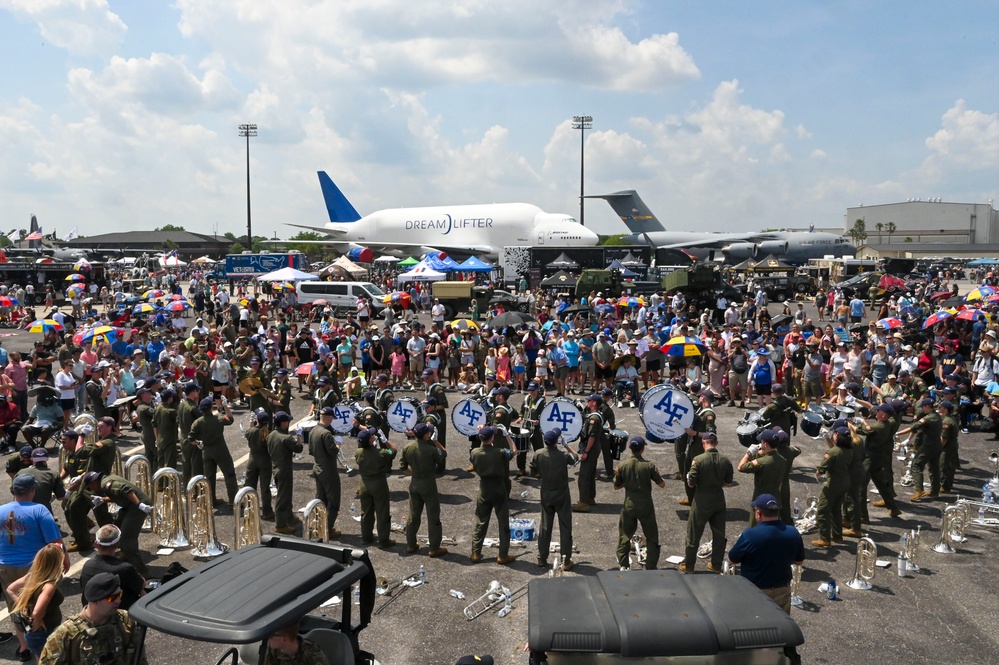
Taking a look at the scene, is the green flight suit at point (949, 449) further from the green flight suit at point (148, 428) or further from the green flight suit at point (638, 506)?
the green flight suit at point (148, 428)

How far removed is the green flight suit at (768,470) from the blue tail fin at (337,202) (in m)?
63.4

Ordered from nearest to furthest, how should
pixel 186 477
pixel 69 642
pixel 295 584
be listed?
pixel 295 584 → pixel 69 642 → pixel 186 477

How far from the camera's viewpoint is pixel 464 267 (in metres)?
39.1

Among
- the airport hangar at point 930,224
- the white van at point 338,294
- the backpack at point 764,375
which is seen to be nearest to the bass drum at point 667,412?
the backpack at point 764,375

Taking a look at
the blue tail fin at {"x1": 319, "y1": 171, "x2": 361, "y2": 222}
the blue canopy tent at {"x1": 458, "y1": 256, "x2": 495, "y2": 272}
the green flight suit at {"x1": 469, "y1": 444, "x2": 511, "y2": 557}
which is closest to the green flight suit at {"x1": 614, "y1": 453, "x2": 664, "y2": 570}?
the green flight suit at {"x1": 469, "y1": 444, "x2": 511, "y2": 557}

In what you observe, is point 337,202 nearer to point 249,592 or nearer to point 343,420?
point 343,420

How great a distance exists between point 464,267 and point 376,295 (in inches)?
217

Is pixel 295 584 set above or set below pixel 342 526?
above

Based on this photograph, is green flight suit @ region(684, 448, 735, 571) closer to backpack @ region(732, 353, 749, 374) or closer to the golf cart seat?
the golf cart seat

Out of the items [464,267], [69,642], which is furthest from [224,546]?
[464,267]

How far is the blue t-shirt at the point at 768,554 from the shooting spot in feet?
21.8

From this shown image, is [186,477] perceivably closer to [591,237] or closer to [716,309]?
[716,309]

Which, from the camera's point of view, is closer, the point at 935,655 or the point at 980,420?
the point at 935,655

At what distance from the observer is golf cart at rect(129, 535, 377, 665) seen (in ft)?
13.1
